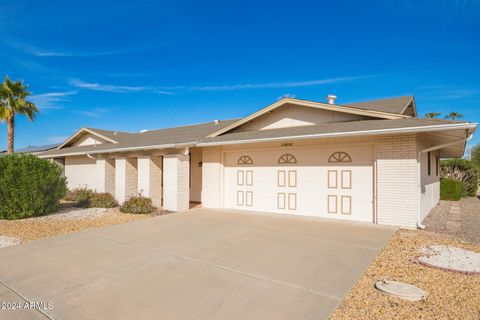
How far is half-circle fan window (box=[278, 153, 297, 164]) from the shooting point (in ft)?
33.8

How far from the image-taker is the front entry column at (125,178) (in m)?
13.5

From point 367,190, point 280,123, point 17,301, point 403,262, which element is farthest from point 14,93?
point 403,262

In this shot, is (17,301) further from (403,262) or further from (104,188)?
(104,188)

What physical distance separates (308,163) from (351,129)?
218cm

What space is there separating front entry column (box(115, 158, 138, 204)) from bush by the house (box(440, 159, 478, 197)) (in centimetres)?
2296

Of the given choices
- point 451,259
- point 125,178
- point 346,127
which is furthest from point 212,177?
point 451,259

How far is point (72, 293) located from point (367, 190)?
8.15m

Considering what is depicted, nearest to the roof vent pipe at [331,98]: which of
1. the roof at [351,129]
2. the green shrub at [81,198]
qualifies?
the roof at [351,129]

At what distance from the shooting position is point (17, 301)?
3846 mm

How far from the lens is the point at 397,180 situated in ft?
26.8

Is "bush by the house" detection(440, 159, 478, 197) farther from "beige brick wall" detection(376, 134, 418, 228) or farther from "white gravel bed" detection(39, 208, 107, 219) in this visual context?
"white gravel bed" detection(39, 208, 107, 219)

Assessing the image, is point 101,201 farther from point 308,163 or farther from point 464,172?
point 464,172

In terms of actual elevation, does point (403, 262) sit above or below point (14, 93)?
below

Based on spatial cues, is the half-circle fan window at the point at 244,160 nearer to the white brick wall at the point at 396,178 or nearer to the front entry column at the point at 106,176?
the white brick wall at the point at 396,178
